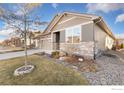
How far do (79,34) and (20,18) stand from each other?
223cm

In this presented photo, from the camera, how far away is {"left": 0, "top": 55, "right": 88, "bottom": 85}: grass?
9.63 ft

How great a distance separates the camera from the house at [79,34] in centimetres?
398

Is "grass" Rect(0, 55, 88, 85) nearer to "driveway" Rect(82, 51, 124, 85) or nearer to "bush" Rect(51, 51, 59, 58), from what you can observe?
"driveway" Rect(82, 51, 124, 85)

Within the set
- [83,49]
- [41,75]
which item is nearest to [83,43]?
[83,49]

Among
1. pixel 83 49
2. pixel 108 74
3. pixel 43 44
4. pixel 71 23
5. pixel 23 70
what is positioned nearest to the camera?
pixel 108 74

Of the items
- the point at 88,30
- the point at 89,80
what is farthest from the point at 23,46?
the point at 88,30

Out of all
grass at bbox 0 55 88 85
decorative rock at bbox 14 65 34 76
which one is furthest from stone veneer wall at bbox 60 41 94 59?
decorative rock at bbox 14 65 34 76

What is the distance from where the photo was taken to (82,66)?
3.30m

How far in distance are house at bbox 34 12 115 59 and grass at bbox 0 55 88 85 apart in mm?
943

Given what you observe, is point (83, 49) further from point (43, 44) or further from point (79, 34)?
point (43, 44)

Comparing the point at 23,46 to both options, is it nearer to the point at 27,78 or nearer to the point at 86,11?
the point at 27,78

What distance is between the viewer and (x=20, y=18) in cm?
321

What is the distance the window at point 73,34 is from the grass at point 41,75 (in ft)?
5.09

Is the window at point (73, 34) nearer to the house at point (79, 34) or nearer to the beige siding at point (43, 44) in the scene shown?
the house at point (79, 34)
